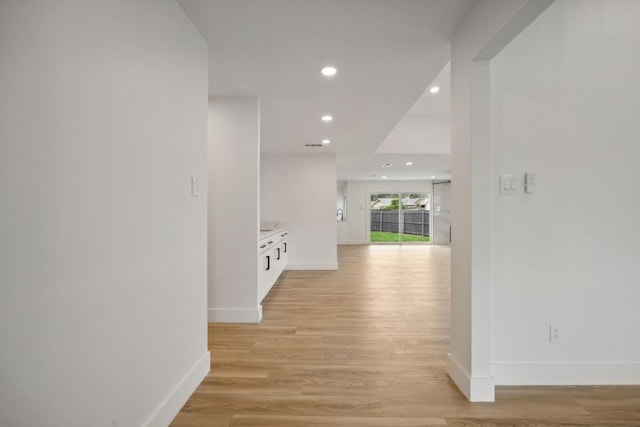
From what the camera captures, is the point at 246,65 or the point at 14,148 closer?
the point at 14,148

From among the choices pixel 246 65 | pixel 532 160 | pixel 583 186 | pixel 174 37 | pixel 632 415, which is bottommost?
pixel 632 415

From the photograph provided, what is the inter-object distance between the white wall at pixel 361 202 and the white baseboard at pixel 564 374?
9.19 metres

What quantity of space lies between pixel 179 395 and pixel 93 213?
47.2 inches

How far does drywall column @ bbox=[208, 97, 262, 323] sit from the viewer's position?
3.08 m

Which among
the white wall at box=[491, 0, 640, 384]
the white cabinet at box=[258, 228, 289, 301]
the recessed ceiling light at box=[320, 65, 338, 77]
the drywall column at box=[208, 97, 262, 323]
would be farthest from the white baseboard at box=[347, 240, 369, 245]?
the white wall at box=[491, 0, 640, 384]

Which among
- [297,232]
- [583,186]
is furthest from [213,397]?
[297,232]

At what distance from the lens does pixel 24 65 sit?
2.70 feet

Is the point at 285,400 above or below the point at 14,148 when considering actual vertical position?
below

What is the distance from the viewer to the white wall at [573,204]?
76.6 inches

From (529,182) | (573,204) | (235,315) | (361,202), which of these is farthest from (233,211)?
(361,202)

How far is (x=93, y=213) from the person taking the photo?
3.50 ft

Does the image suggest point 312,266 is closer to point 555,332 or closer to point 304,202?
point 304,202

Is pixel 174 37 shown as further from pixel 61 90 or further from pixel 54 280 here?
pixel 54 280

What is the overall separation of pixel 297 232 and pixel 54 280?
5.22 meters
